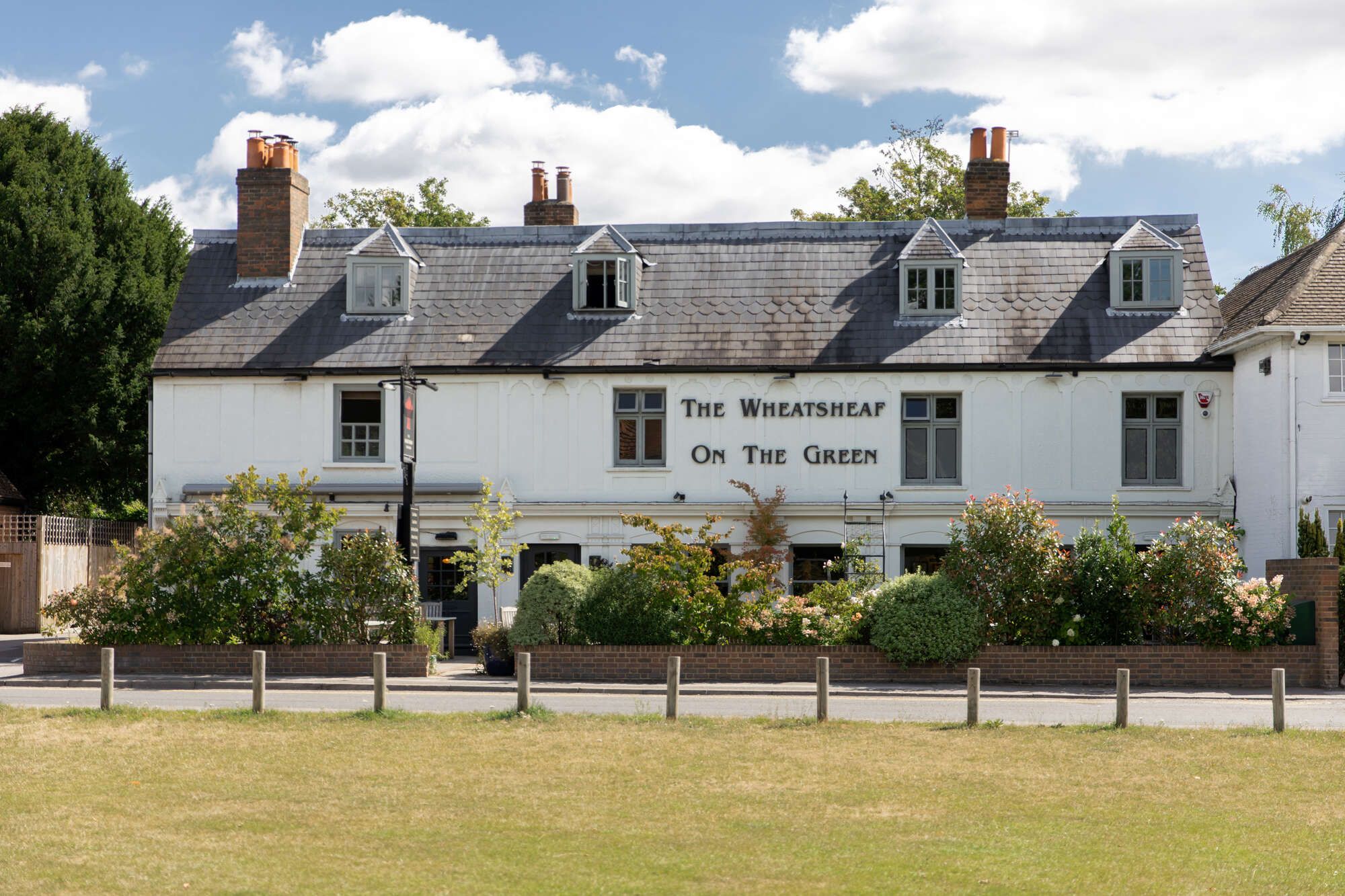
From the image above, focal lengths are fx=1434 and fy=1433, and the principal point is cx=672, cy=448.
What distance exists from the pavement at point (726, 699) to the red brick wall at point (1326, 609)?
0.72m

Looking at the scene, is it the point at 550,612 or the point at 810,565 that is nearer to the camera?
the point at 550,612

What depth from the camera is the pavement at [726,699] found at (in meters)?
17.8

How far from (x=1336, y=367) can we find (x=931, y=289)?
7796mm

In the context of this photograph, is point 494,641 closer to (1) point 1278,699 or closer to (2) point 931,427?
(2) point 931,427

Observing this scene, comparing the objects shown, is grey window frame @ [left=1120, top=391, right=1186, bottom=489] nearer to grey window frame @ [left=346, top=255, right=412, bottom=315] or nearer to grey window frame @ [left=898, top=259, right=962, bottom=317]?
grey window frame @ [left=898, top=259, right=962, bottom=317]

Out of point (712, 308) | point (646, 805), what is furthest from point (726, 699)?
point (712, 308)

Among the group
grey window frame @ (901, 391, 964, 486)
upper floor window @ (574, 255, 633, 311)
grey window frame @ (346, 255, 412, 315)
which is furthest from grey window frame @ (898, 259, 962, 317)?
grey window frame @ (346, 255, 412, 315)

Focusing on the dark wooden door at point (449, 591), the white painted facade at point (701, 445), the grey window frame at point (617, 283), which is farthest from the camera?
the grey window frame at point (617, 283)

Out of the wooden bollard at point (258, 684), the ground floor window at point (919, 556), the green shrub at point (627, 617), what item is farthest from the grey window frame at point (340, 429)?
the wooden bollard at point (258, 684)

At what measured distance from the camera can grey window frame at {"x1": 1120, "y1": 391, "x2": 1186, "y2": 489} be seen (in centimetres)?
2836

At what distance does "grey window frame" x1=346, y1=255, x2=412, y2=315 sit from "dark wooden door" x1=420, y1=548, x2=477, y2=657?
522 centimetres

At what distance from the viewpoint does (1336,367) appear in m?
25.8

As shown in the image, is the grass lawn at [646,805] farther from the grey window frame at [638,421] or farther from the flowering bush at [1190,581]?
the grey window frame at [638,421]

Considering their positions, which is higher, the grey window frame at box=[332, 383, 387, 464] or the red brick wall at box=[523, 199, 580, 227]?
the red brick wall at box=[523, 199, 580, 227]
